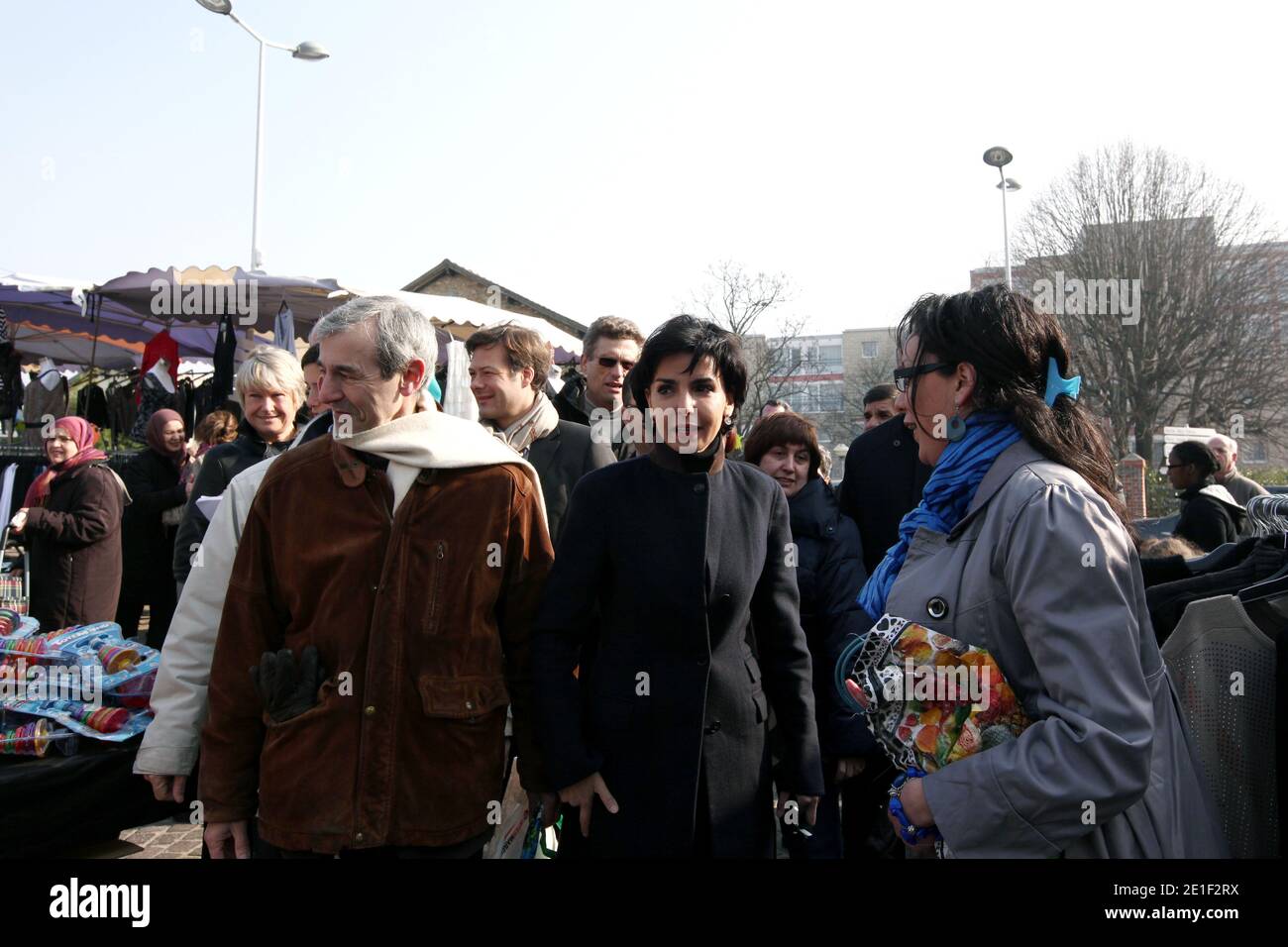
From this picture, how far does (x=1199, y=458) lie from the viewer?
273 inches

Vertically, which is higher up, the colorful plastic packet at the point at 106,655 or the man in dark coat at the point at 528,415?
the man in dark coat at the point at 528,415

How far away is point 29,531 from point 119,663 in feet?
10.4

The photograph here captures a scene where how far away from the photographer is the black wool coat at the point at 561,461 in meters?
3.69

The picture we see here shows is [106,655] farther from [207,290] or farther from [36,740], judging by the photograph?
[207,290]

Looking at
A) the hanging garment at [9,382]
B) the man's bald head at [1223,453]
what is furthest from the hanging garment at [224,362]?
the man's bald head at [1223,453]

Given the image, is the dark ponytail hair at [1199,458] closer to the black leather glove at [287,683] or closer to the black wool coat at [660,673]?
the black wool coat at [660,673]

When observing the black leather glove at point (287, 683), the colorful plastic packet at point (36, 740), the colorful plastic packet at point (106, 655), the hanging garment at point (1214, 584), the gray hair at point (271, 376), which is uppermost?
the gray hair at point (271, 376)

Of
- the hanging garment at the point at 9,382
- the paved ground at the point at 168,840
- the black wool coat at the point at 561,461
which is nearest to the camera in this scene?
the black wool coat at the point at 561,461

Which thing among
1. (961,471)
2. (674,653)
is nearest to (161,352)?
(674,653)

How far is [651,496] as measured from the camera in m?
2.69

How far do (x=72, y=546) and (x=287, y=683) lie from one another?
15.3 feet

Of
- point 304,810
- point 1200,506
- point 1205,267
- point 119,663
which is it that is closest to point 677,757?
point 304,810

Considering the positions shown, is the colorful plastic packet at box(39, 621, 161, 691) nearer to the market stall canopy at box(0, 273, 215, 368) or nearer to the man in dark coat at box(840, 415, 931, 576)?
the man in dark coat at box(840, 415, 931, 576)

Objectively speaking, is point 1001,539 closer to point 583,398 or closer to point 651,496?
point 651,496
